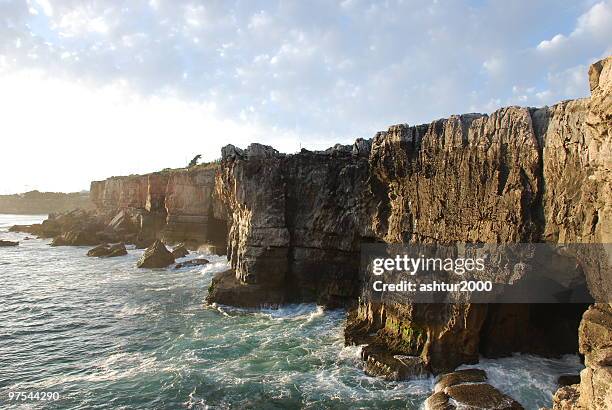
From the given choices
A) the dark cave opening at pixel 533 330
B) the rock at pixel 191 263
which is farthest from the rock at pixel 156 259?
the dark cave opening at pixel 533 330

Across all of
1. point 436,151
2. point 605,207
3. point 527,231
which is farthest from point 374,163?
point 605,207

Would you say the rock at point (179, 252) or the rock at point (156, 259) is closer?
the rock at point (156, 259)

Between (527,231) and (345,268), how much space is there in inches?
599

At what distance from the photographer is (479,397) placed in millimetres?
14133

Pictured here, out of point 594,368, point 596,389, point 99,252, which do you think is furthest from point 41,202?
point 596,389

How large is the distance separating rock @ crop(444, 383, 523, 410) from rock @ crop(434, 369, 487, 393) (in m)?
0.38

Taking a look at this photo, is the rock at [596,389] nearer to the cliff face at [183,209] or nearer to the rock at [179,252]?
the rock at [179,252]

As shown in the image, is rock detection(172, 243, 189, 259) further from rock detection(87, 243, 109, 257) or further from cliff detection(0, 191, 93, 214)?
cliff detection(0, 191, 93, 214)

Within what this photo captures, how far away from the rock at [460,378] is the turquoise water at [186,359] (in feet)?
1.57

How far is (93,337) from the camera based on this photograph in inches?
940

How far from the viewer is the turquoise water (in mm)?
15984

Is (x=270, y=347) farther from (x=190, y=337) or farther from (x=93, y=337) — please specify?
(x=93, y=337)

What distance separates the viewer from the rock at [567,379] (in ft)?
49.5

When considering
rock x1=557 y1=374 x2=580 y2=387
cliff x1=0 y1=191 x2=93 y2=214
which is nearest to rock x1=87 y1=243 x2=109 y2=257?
rock x1=557 y1=374 x2=580 y2=387
